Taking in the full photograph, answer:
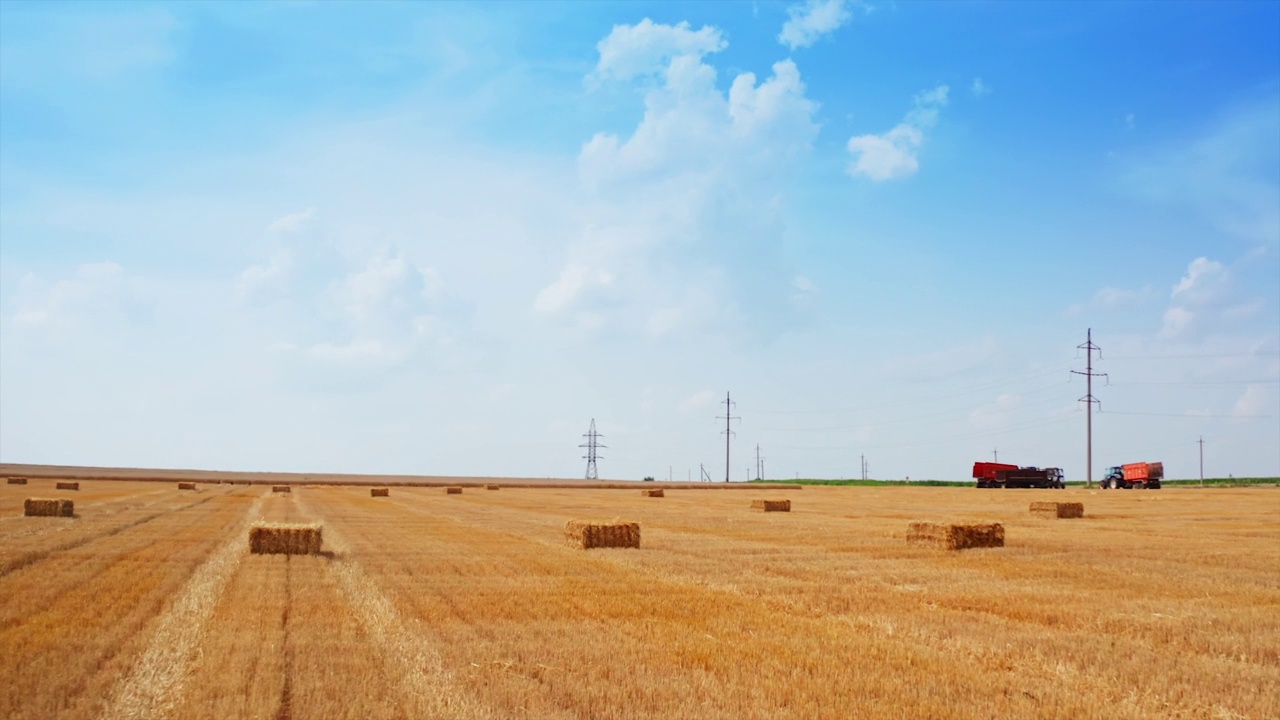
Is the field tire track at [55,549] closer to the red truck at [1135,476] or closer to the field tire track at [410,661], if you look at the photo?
the field tire track at [410,661]

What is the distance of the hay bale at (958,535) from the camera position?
79.2 feet

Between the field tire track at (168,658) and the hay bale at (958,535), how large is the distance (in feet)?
53.0

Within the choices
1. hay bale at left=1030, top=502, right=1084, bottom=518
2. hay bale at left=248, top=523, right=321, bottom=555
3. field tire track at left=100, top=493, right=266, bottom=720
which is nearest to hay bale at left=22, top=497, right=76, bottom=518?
hay bale at left=248, top=523, right=321, bottom=555

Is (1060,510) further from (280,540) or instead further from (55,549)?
(55,549)

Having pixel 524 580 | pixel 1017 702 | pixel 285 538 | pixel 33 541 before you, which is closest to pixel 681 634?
pixel 1017 702

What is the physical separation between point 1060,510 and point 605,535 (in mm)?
22749

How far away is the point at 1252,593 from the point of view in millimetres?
16469

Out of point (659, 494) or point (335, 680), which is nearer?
point (335, 680)

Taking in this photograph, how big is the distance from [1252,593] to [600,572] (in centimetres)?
1110

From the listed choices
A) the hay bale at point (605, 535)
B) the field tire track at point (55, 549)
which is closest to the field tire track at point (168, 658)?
the field tire track at point (55, 549)

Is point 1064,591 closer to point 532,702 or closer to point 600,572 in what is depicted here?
point 600,572

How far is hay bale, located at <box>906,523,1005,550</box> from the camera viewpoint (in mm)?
24141

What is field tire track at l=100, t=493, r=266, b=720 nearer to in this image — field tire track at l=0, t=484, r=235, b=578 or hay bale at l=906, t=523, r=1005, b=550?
field tire track at l=0, t=484, r=235, b=578

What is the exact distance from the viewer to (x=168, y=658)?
10164mm
